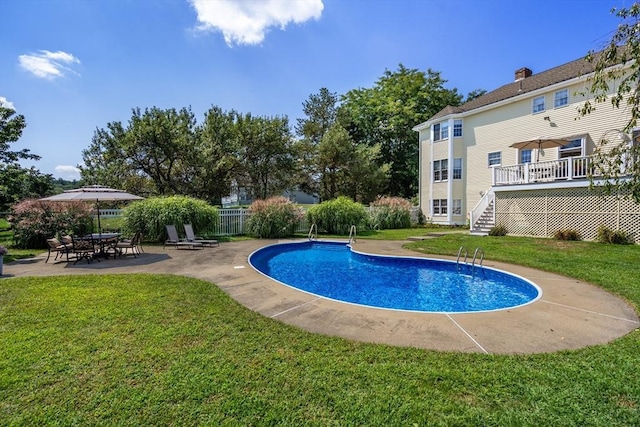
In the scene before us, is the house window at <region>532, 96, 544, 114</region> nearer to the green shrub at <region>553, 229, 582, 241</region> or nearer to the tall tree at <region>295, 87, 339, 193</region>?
the green shrub at <region>553, 229, 582, 241</region>

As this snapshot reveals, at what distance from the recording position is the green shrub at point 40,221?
1208cm

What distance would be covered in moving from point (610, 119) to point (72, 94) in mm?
24398

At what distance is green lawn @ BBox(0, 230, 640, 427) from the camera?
258 cm

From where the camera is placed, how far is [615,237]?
1145 centimetres

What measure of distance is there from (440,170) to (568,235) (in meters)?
11.2

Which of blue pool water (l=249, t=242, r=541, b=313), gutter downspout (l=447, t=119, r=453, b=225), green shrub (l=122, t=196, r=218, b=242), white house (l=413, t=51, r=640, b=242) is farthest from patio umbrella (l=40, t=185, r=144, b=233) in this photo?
gutter downspout (l=447, t=119, r=453, b=225)

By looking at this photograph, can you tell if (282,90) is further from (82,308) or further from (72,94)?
(82,308)

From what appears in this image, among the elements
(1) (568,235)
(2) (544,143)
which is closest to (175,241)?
(1) (568,235)

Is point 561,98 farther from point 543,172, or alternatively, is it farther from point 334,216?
point 334,216

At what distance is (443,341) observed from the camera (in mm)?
4000

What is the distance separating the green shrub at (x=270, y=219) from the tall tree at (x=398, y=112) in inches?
714

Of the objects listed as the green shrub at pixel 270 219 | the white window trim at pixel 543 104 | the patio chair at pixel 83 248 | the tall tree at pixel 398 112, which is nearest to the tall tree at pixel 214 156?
the green shrub at pixel 270 219

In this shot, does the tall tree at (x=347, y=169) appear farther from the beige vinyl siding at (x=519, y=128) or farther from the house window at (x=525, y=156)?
the house window at (x=525, y=156)

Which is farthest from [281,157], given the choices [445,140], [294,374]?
[294,374]
